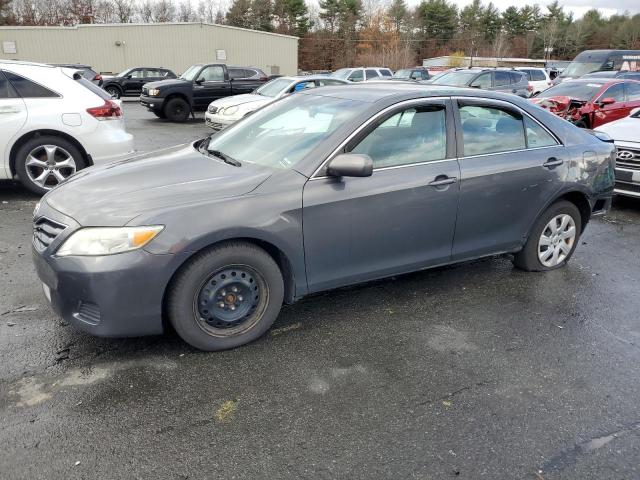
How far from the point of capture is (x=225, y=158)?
3.74 metres

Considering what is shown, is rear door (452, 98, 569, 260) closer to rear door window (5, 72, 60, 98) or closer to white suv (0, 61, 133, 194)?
white suv (0, 61, 133, 194)

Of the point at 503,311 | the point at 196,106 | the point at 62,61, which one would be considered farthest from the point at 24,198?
the point at 62,61

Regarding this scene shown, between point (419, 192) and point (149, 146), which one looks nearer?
point (419, 192)

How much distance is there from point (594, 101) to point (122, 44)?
3359 centimetres

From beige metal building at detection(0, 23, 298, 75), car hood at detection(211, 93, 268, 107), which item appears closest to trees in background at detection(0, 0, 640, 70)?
beige metal building at detection(0, 23, 298, 75)

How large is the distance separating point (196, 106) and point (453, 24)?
70.6 metres

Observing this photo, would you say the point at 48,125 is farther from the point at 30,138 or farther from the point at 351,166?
the point at 351,166

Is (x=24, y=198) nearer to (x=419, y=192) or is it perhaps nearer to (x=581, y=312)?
(x=419, y=192)

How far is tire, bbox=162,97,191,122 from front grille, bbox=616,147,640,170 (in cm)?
1269

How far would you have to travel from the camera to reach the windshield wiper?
142 inches

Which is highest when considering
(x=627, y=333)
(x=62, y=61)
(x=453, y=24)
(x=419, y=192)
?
(x=453, y=24)

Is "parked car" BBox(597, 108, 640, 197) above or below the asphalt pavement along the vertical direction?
above

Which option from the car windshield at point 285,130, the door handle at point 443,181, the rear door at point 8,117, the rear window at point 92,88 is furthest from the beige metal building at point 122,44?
the door handle at point 443,181

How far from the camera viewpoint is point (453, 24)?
77.1m
